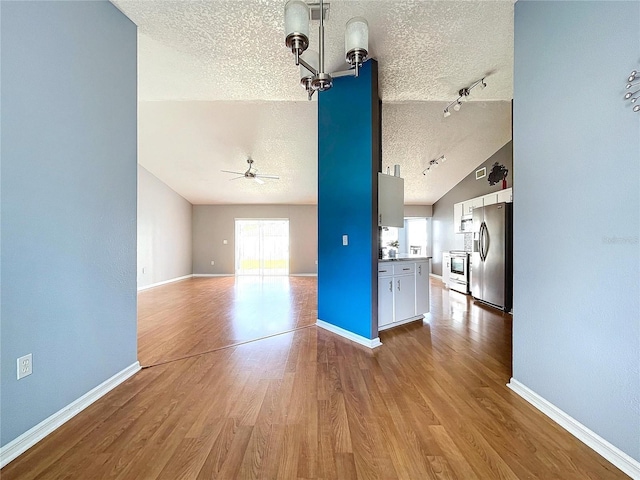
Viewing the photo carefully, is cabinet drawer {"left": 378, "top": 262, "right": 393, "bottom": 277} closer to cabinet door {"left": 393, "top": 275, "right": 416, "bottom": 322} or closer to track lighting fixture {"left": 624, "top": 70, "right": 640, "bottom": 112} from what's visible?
cabinet door {"left": 393, "top": 275, "right": 416, "bottom": 322}

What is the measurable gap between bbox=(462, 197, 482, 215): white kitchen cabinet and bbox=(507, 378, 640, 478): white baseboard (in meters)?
4.67

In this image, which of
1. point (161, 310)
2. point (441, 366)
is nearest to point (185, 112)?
point (161, 310)

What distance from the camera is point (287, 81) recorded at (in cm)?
312

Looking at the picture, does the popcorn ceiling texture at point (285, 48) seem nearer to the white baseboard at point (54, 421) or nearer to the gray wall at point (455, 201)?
the gray wall at point (455, 201)

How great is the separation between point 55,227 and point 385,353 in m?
2.57

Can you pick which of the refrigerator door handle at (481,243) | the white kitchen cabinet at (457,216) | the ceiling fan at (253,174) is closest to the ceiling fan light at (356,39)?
the refrigerator door handle at (481,243)

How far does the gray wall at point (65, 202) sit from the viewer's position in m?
1.33

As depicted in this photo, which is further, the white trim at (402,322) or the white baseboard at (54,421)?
the white trim at (402,322)

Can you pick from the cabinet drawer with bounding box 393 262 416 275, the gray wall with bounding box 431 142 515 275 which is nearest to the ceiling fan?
the cabinet drawer with bounding box 393 262 416 275

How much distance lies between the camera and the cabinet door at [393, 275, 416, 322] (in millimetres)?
3293

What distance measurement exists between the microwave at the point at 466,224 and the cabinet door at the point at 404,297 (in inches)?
120

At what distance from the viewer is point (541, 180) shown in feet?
5.57

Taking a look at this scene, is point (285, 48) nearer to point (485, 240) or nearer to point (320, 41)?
point (320, 41)

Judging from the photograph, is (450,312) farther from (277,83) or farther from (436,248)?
(436,248)
